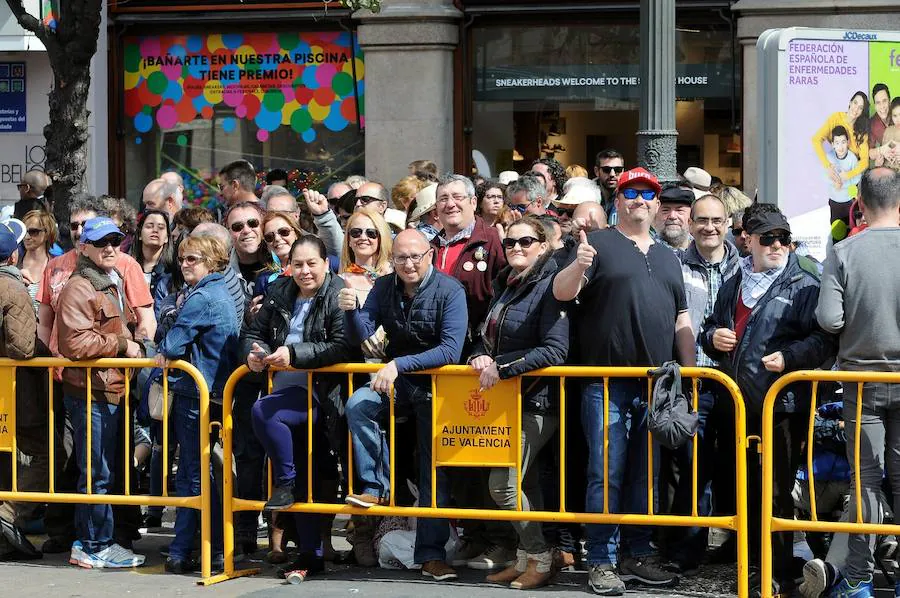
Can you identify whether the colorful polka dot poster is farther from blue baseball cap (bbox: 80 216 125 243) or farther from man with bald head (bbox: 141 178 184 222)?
blue baseball cap (bbox: 80 216 125 243)

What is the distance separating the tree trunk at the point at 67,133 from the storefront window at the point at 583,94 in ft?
16.0

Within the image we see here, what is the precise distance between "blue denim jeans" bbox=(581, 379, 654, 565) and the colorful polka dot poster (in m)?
8.54

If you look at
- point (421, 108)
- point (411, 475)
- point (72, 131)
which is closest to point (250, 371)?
point (411, 475)

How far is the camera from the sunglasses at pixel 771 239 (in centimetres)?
740

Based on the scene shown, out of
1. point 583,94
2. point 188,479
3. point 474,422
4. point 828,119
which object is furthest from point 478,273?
point 583,94

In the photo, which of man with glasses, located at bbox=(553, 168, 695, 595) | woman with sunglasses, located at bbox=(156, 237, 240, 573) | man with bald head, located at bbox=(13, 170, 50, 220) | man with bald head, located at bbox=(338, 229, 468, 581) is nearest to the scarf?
man with glasses, located at bbox=(553, 168, 695, 595)

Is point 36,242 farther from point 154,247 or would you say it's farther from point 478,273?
point 478,273

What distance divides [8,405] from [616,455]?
135 inches

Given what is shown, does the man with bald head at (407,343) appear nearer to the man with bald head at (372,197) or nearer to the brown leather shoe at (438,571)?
the brown leather shoe at (438,571)

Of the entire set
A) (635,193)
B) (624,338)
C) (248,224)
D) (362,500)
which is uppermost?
(635,193)

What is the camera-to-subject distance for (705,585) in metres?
7.67

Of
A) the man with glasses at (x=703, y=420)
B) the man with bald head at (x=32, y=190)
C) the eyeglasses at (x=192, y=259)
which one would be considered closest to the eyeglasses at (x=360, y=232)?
the eyeglasses at (x=192, y=259)

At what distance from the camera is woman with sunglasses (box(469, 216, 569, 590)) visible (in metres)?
7.50

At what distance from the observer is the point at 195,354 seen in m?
8.02
